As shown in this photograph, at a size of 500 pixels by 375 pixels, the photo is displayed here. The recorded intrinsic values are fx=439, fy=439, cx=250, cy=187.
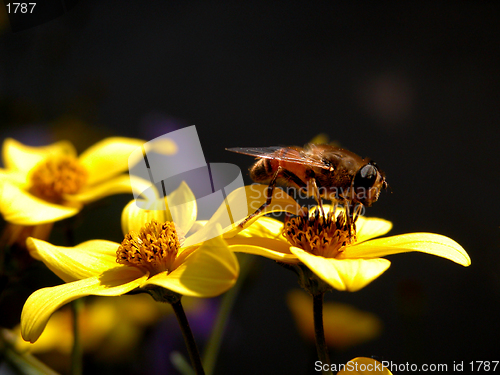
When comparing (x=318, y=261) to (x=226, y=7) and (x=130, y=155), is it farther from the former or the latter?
(x=226, y=7)

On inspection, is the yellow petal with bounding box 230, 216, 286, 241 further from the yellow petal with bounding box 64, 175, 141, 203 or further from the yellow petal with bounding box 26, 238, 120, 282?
the yellow petal with bounding box 64, 175, 141, 203

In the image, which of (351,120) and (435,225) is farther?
(351,120)

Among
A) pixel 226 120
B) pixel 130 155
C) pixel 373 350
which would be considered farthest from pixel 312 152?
pixel 226 120

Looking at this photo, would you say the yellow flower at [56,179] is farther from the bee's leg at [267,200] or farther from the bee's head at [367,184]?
the bee's head at [367,184]

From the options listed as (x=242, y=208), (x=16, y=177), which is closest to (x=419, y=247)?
(x=242, y=208)

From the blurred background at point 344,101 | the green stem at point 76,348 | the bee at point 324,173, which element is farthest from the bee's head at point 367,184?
the blurred background at point 344,101

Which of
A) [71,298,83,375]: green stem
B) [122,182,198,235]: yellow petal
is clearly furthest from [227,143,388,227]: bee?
[71,298,83,375]: green stem
